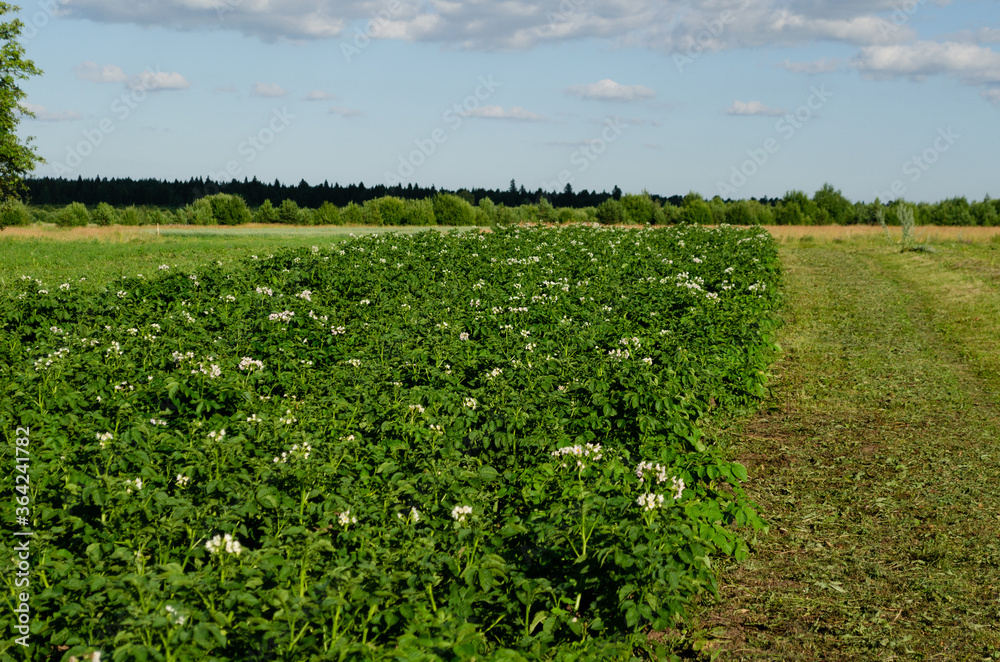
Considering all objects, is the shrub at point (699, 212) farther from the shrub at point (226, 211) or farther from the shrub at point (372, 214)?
the shrub at point (226, 211)

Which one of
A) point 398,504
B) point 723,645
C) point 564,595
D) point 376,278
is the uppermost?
point 376,278

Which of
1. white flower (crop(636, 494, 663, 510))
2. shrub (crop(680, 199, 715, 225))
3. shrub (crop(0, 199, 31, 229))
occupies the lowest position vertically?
white flower (crop(636, 494, 663, 510))

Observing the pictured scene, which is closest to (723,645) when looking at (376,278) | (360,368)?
(360,368)

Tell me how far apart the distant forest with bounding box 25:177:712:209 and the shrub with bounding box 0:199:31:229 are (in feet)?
184

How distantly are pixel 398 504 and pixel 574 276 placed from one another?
9918mm

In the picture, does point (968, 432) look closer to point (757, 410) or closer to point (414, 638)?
point (757, 410)

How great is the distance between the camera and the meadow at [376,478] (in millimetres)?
3455

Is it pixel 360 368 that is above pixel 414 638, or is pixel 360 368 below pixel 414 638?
above

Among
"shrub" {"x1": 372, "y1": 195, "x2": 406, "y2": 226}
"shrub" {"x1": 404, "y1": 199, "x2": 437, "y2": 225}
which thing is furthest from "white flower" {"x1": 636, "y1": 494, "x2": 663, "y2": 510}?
"shrub" {"x1": 372, "y1": 195, "x2": 406, "y2": 226}

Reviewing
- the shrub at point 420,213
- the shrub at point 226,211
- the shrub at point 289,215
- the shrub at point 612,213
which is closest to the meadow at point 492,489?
the shrub at point 612,213

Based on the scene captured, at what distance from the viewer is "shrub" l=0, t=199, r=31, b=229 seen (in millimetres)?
49178

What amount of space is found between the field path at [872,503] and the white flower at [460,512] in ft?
5.46

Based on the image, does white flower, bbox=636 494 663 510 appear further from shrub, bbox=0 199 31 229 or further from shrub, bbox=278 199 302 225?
shrub, bbox=278 199 302 225

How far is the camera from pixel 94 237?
34062 millimetres
